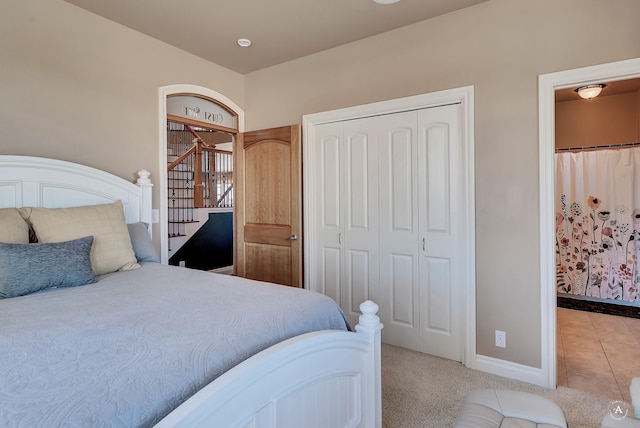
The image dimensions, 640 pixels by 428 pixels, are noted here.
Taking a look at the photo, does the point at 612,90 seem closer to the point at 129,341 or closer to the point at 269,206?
the point at 269,206

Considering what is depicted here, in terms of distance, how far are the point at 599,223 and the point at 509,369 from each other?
270 cm

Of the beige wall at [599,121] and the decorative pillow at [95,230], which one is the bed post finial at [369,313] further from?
the beige wall at [599,121]

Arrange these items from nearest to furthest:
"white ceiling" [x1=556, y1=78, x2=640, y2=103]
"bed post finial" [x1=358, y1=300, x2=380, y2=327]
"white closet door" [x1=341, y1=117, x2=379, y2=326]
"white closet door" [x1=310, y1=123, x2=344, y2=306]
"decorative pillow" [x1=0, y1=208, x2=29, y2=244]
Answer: "bed post finial" [x1=358, y1=300, x2=380, y2=327]
"decorative pillow" [x1=0, y1=208, x2=29, y2=244]
"white closet door" [x1=341, y1=117, x2=379, y2=326]
"white closet door" [x1=310, y1=123, x2=344, y2=306]
"white ceiling" [x1=556, y1=78, x2=640, y2=103]

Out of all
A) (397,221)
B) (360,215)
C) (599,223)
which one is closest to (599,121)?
(599,223)

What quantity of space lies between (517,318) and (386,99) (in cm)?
194

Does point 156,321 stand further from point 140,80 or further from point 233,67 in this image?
point 233,67

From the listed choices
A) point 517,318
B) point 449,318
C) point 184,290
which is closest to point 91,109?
point 184,290

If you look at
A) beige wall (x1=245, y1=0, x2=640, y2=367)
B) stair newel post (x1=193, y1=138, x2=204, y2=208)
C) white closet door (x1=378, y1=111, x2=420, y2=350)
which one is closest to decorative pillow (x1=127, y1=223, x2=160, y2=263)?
white closet door (x1=378, y1=111, x2=420, y2=350)

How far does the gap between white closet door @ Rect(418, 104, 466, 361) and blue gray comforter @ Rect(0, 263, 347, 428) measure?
53.9 inches

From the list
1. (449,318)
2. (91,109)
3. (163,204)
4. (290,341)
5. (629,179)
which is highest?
(91,109)

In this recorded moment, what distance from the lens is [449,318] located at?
2729mm

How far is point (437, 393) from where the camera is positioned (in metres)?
2.24

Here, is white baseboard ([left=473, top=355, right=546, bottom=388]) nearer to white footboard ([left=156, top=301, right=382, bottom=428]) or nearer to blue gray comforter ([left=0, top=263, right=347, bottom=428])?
white footboard ([left=156, top=301, right=382, bottom=428])

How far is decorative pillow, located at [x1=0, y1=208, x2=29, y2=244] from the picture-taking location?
1821 millimetres
